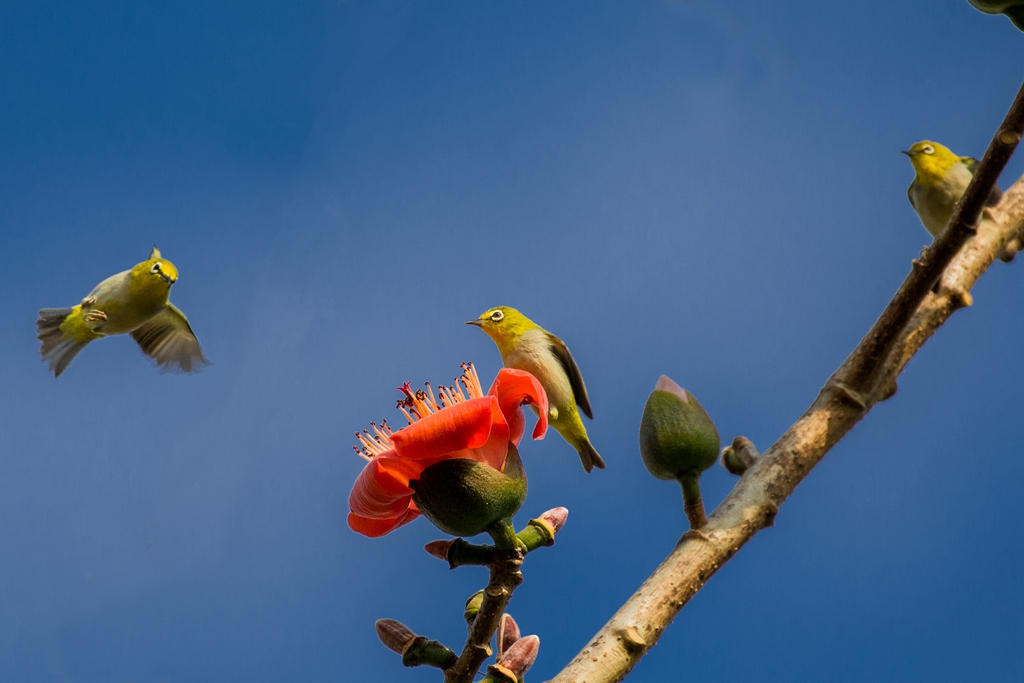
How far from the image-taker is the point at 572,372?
13.0ft

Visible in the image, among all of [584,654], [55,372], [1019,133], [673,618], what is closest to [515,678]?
[584,654]

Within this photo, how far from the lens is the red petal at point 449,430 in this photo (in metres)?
1.70

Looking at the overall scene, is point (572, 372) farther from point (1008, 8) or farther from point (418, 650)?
point (1008, 8)

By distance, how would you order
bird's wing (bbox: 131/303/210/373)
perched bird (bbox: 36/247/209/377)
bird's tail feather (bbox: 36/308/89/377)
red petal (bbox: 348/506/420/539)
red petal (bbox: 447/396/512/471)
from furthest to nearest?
bird's wing (bbox: 131/303/210/373) → bird's tail feather (bbox: 36/308/89/377) → perched bird (bbox: 36/247/209/377) → red petal (bbox: 348/506/420/539) → red petal (bbox: 447/396/512/471)

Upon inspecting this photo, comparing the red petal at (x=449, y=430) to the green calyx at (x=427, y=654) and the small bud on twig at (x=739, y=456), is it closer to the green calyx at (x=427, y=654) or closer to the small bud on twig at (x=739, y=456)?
the green calyx at (x=427, y=654)

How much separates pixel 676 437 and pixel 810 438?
278 millimetres

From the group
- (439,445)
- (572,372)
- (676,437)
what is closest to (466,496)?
(439,445)

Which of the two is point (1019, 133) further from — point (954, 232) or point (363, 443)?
point (363, 443)

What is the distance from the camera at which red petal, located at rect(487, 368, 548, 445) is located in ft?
5.88

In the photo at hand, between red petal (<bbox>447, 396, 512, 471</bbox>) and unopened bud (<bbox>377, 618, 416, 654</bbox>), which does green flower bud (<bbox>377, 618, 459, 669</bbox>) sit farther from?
red petal (<bbox>447, 396, 512, 471</bbox>)

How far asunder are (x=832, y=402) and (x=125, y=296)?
640 centimetres

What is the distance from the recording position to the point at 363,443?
86.6 inches

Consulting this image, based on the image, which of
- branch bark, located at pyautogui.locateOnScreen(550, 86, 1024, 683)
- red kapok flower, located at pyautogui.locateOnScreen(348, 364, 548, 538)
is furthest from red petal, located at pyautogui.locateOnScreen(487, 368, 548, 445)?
branch bark, located at pyautogui.locateOnScreen(550, 86, 1024, 683)

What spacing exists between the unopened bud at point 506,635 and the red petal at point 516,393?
437 mm
